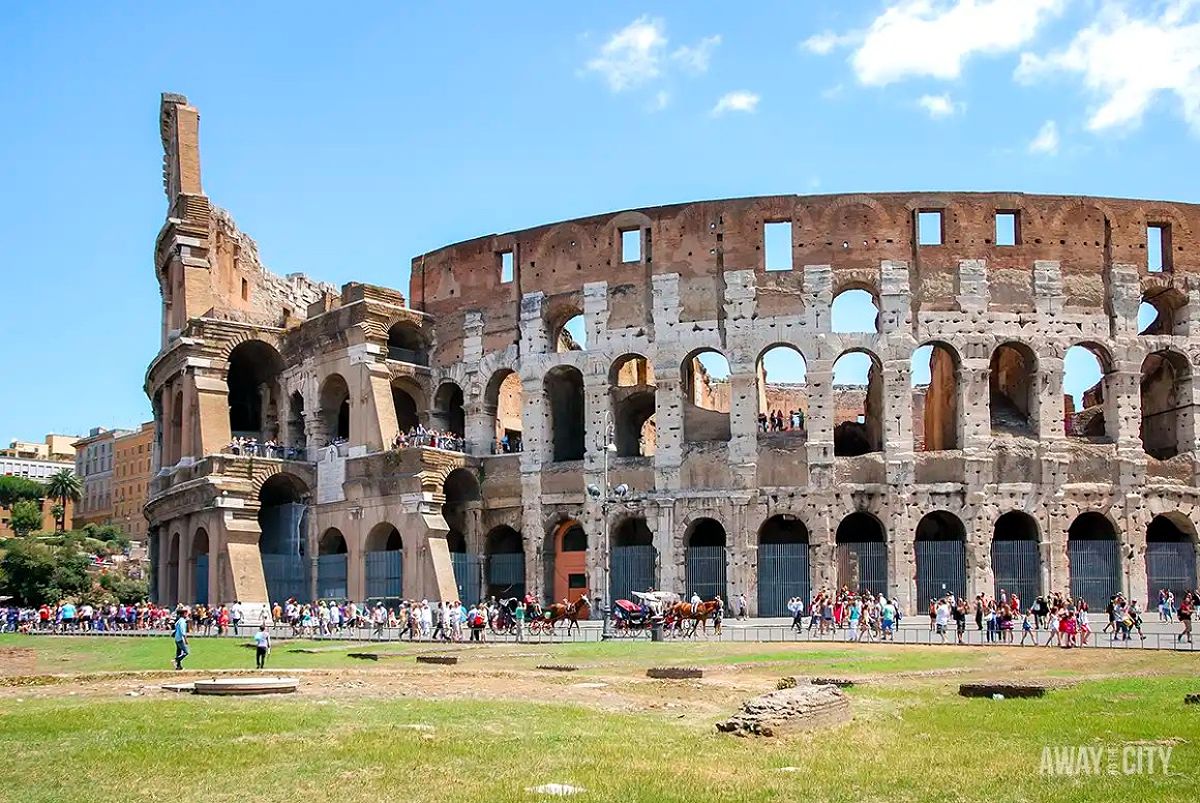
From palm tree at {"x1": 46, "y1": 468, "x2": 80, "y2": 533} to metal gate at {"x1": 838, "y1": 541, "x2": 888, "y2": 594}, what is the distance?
281 feet

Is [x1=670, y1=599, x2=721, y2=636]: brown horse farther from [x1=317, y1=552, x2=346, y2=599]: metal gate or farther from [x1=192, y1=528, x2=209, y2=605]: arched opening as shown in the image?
[x1=192, y1=528, x2=209, y2=605]: arched opening

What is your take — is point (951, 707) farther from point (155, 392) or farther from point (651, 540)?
point (155, 392)

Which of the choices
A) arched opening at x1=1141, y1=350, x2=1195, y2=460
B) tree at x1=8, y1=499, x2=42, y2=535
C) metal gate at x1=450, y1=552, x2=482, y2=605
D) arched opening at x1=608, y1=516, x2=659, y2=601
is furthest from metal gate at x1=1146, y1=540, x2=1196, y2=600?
tree at x1=8, y1=499, x2=42, y2=535

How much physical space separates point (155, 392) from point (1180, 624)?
119ft

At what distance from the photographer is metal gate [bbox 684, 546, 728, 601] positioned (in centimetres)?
3891

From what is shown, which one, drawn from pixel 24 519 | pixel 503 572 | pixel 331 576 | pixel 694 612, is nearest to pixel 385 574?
pixel 331 576

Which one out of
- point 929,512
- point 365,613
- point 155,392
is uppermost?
Result: point 155,392

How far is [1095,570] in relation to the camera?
124 feet

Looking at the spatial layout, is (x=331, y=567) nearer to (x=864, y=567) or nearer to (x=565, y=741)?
(x=864, y=567)

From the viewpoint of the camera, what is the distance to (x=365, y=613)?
40.6 metres

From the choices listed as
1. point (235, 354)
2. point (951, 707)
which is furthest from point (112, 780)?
point (235, 354)

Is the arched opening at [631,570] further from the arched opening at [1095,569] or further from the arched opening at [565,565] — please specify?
the arched opening at [1095,569]

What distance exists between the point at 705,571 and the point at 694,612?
673 centimetres

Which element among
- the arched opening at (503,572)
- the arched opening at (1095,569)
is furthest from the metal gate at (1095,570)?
the arched opening at (503,572)
